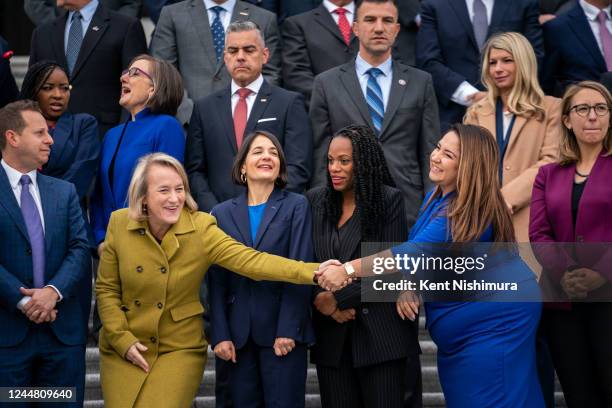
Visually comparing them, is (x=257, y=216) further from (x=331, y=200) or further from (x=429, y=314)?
(x=429, y=314)

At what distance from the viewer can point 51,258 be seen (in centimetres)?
636

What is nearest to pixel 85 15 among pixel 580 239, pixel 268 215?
pixel 268 215

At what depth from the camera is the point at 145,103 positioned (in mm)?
7586

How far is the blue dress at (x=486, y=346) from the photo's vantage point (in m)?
6.01

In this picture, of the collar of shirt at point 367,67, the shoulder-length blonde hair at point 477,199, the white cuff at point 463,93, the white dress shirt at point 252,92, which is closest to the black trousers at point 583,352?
the shoulder-length blonde hair at point 477,199

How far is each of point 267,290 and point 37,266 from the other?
126 cm

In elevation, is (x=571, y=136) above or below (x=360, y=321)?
above

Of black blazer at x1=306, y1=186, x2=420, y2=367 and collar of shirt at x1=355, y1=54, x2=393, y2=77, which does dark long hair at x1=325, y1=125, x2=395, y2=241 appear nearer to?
black blazer at x1=306, y1=186, x2=420, y2=367

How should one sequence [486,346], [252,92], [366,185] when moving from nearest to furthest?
[486,346], [366,185], [252,92]

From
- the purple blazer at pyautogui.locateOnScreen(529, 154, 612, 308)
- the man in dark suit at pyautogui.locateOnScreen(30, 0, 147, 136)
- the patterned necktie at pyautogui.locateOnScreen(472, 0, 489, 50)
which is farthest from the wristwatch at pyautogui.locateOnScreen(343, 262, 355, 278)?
the patterned necktie at pyautogui.locateOnScreen(472, 0, 489, 50)

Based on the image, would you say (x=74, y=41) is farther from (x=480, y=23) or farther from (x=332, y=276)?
(x=332, y=276)

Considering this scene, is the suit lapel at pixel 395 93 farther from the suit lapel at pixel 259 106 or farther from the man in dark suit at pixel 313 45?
the suit lapel at pixel 259 106

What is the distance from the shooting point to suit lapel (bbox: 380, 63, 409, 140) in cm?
777

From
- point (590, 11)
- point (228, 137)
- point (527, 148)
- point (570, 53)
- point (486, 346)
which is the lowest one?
point (486, 346)
